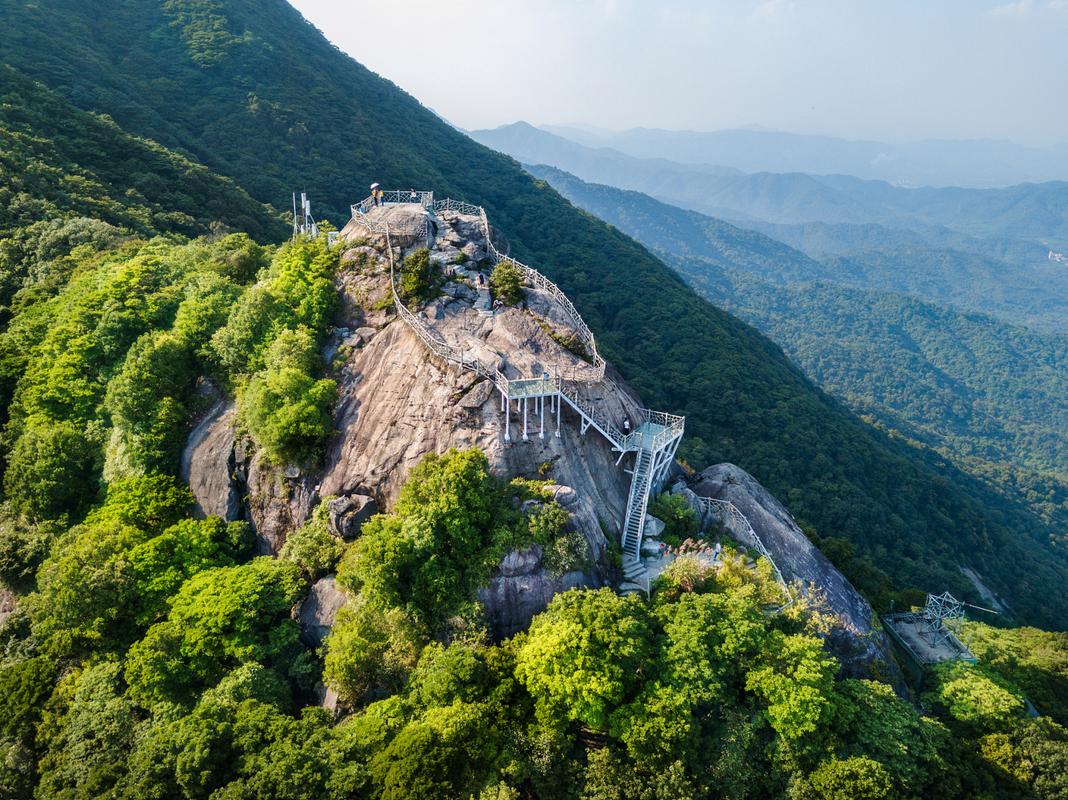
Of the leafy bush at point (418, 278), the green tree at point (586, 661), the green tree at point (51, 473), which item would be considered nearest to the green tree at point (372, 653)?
the green tree at point (586, 661)

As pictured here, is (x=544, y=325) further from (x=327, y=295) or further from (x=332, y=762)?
(x=332, y=762)

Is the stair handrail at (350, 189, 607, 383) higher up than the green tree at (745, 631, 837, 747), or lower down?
higher up

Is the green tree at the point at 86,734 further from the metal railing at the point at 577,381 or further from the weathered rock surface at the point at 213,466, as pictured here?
the metal railing at the point at 577,381

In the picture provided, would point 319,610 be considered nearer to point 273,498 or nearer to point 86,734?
point 273,498

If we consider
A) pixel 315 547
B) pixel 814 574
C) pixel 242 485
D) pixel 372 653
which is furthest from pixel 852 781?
pixel 242 485

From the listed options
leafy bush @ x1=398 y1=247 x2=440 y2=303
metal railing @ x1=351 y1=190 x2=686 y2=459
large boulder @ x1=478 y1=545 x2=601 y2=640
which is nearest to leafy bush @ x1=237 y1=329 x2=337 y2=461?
metal railing @ x1=351 y1=190 x2=686 y2=459

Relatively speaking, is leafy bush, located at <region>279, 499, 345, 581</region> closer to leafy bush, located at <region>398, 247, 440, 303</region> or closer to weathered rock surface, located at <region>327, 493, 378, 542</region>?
weathered rock surface, located at <region>327, 493, 378, 542</region>
